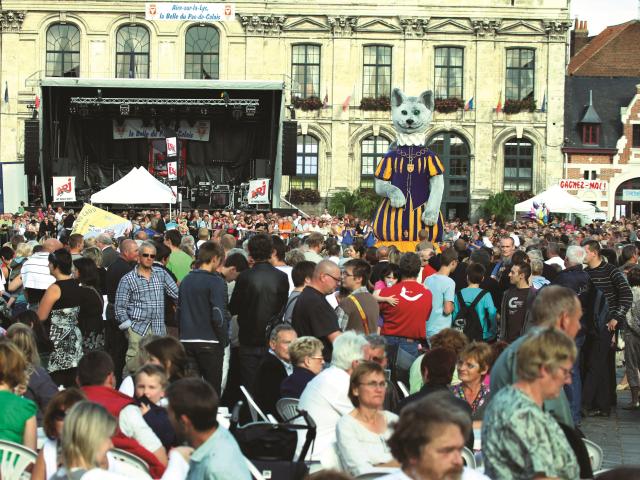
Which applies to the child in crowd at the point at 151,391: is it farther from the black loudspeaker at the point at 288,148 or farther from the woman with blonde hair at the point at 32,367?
the black loudspeaker at the point at 288,148

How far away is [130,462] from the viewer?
6250mm

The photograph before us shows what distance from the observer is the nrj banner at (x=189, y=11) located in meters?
41.5

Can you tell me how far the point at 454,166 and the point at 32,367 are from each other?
40634mm

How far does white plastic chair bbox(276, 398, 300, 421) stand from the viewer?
801 centimetres

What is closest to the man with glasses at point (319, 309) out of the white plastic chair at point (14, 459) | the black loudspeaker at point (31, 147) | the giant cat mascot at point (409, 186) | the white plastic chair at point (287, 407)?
the white plastic chair at point (287, 407)

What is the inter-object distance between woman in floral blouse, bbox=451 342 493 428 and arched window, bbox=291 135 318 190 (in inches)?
1548

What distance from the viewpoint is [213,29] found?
47.0m

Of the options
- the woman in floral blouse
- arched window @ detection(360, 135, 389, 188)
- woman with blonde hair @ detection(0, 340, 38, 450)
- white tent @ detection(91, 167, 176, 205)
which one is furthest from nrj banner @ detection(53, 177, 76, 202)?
woman with blonde hair @ detection(0, 340, 38, 450)

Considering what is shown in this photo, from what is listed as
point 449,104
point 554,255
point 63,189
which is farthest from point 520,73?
→ point 554,255

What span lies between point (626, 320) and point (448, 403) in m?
8.59

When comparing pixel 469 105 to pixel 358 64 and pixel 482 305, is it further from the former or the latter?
pixel 482 305

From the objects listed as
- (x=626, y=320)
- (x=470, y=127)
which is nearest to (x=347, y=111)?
(x=470, y=127)

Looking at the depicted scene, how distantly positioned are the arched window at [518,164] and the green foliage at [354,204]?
5537 mm

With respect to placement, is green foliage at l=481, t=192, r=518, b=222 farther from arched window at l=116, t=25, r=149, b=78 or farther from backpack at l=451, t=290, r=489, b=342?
backpack at l=451, t=290, r=489, b=342
